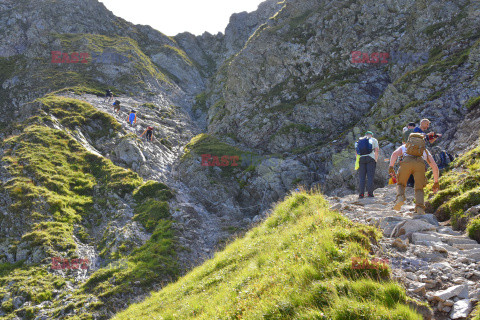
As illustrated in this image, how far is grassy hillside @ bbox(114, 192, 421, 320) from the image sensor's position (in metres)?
4.56

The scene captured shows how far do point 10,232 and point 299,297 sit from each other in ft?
85.6

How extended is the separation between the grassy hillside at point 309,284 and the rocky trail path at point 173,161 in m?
15.1

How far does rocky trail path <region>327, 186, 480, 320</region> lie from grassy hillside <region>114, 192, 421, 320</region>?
50cm

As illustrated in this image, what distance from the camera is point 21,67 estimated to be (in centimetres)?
6850

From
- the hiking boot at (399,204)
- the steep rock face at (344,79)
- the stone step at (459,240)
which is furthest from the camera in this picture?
the steep rock face at (344,79)

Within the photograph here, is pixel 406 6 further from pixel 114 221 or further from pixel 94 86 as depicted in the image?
pixel 94 86

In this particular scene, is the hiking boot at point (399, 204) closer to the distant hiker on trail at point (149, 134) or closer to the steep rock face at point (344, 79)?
the steep rock face at point (344, 79)

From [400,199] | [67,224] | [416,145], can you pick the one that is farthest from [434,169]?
[67,224]

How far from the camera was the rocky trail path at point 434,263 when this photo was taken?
4461 millimetres

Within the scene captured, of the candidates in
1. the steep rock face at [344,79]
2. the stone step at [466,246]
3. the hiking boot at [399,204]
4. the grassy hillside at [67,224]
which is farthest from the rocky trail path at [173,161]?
the stone step at [466,246]

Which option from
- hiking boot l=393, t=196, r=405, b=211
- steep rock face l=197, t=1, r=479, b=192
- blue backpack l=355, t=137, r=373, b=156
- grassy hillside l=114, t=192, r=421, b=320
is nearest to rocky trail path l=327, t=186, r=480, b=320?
grassy hillside l=114, t=192, r=421, b=320

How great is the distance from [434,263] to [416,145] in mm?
5756

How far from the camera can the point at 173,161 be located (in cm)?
4338

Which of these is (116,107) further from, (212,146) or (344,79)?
(344,79)
